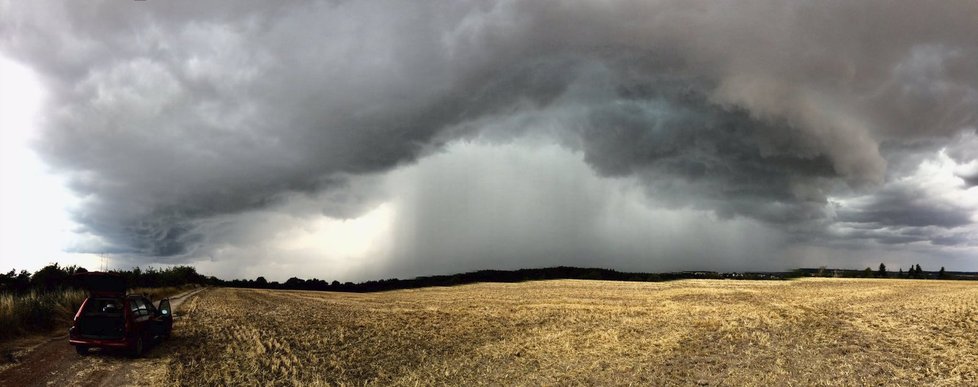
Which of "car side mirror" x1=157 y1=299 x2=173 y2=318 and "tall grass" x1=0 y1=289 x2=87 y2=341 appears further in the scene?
"tall grass" x1=0 y1=289 x2=87 y2=341

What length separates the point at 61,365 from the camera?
20.0 m

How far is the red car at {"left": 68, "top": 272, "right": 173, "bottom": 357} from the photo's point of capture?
2142 centimetres

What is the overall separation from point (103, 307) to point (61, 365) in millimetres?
2788

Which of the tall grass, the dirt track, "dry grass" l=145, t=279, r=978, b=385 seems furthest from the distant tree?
the dirt track

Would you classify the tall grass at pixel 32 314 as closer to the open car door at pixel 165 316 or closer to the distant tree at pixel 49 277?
the open car door at pixel 165 316

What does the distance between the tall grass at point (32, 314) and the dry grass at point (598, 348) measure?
6.52 meters

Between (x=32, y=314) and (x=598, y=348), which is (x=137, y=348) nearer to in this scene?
(x=32, y=314)

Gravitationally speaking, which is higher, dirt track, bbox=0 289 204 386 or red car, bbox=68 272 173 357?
red car, bbox=68 272 173 357

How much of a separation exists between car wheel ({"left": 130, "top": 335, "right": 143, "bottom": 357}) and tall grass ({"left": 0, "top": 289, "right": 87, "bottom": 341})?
26.8 feet

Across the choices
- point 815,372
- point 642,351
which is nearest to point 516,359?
point 642,351

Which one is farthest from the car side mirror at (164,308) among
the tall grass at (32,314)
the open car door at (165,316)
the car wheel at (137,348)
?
the tall grass at (32,314)

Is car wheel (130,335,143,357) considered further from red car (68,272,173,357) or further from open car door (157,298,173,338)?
open car door (157,298,173,338)

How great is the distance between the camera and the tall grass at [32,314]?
26.4 metres

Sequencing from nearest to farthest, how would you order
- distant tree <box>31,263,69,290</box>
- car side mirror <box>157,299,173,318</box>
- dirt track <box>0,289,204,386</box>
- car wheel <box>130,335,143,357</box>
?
dirt track <box>0,289,204,386</box> → car wheel <box>130,335,143,357</box> → car side mirror <box>157,299,173,318</box> → distant tree <box>31,263,69,290</box>
